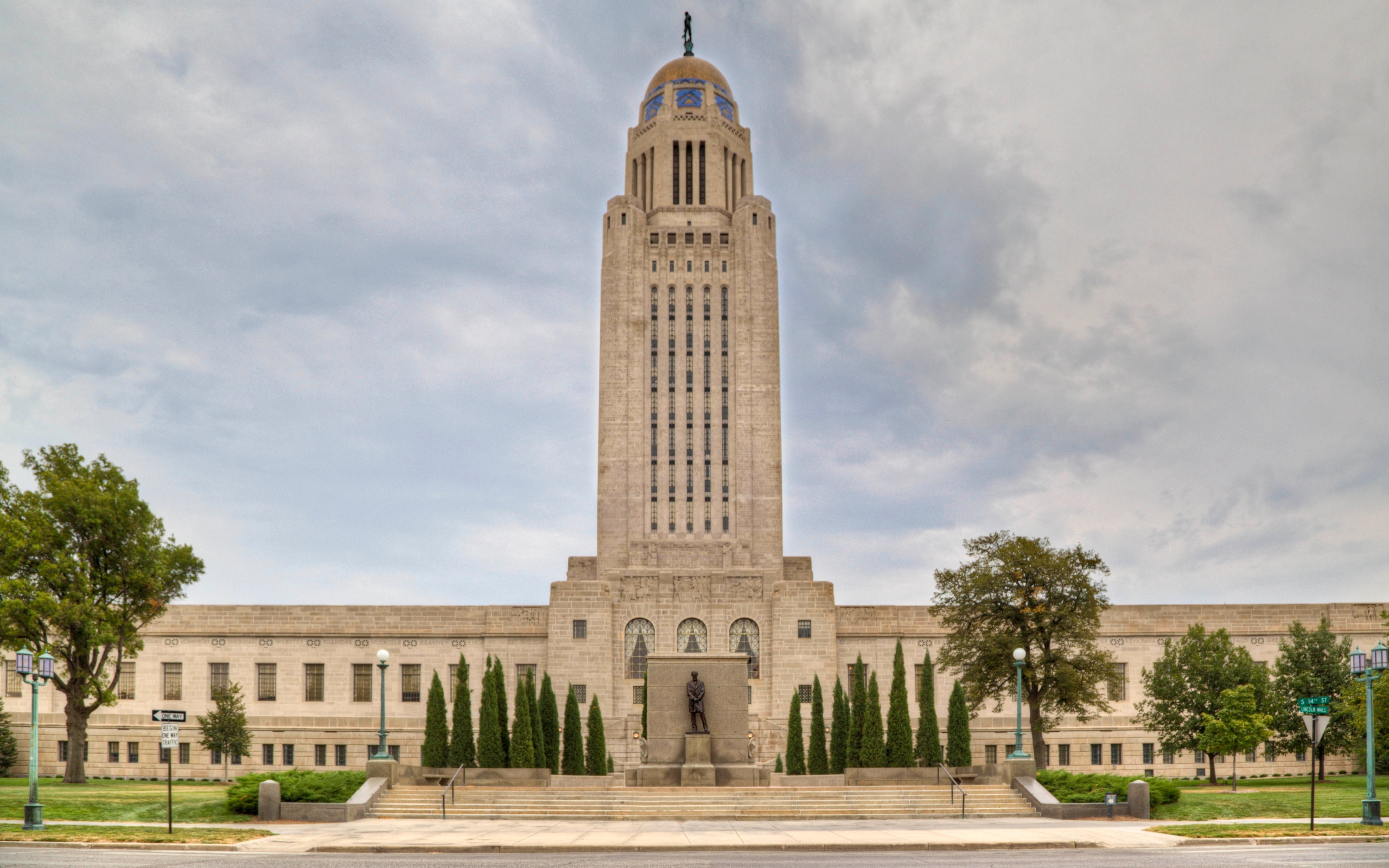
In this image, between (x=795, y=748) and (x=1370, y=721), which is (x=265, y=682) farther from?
(x=1370, y=721)

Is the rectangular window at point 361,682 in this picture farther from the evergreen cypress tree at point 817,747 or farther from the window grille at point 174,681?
the evergreen cypress tree at point 817,747

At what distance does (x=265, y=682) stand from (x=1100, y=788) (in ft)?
166

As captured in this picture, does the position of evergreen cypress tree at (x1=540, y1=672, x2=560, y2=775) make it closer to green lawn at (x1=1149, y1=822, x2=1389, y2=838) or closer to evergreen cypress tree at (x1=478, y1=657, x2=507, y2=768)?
evergreen cypress tree at (x1=478, y1=657, x2=507, y2=768)

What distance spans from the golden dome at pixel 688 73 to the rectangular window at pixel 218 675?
181ft

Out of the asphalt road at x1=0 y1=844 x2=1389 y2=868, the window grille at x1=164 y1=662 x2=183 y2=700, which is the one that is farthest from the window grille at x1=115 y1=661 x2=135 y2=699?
the asphalt road at x1=0 y1=844 x2=1389 y2=868

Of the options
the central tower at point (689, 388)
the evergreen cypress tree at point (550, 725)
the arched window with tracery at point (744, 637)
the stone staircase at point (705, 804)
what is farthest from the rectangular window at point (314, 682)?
the stone staircase at point (705, 804)

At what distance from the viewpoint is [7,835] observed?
2706 centimetres

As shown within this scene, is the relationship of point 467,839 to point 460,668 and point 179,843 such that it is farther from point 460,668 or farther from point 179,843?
point 460,668

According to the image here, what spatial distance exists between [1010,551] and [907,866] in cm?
2870

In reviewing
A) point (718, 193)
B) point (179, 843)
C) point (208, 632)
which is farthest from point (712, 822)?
point (718, 193)

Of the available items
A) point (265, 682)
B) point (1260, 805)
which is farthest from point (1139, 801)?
point (265, 682)

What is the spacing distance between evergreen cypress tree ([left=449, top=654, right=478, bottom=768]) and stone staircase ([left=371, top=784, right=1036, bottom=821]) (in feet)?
20.3

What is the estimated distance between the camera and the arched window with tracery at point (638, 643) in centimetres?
6881

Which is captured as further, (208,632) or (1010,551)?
(208,632)
